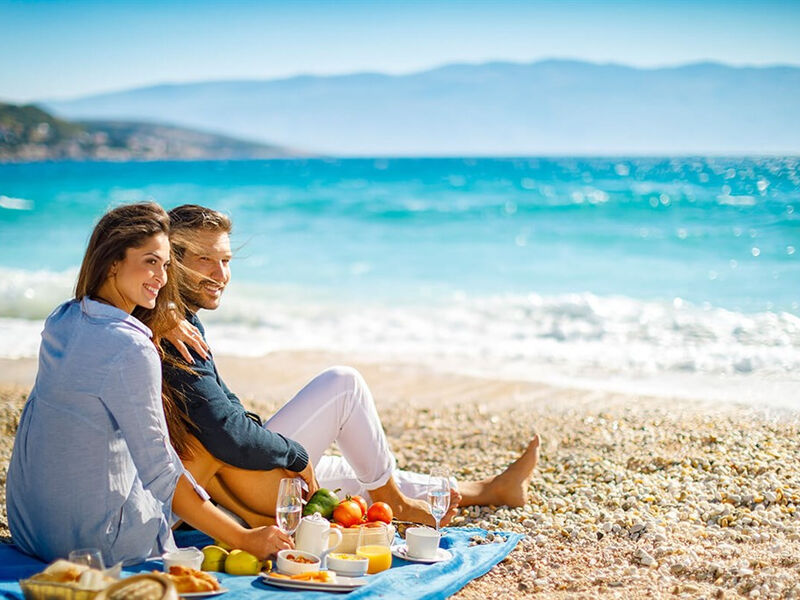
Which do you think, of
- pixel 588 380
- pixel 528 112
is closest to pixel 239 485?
pixel 588 380

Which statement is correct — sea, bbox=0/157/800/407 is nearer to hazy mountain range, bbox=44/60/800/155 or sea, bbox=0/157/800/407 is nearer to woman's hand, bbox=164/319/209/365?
woman's hand, bbox=164/319/209/365

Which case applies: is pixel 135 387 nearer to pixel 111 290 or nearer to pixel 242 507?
pixel 111 290

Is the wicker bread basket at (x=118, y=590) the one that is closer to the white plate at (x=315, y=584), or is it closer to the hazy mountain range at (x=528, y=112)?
the white plate at (x=315, y=584)

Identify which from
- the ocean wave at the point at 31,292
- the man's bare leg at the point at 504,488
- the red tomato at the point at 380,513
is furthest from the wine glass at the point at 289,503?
the ocean wave at the point at 31,292

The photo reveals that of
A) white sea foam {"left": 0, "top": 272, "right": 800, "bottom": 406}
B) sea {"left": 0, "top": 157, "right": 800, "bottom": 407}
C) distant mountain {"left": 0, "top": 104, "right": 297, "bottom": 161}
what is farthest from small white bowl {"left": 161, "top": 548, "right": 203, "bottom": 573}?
distant mountain {"left": 0, "top": 104, "right": 297, "bottom": 161}

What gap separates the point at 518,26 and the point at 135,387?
165ft

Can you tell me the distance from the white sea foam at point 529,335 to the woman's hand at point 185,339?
6.20 m

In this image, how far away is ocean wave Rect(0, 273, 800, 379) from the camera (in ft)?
34.6

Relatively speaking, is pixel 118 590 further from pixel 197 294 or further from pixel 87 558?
pixel 197 294

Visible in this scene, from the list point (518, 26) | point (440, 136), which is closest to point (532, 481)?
point (518, 26)

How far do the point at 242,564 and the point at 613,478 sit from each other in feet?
9.09

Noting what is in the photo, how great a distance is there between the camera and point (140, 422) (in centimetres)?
336

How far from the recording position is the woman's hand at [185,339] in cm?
386

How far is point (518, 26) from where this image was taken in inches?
1986
